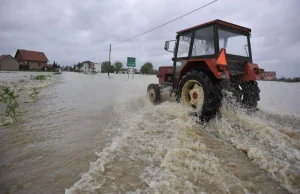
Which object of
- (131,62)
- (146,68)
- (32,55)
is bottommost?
(131,62)

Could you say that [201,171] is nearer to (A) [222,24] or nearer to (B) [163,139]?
(B) [163,139]

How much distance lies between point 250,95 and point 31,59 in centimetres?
7540

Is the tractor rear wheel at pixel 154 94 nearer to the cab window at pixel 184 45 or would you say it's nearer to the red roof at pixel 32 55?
the cab window at pixel 184 45

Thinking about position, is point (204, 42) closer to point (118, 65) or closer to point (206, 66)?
point (206, 66)

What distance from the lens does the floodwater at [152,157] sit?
205 centimetres

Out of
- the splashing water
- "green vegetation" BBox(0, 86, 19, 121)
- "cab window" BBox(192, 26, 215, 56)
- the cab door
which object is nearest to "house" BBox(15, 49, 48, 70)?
"green vegetation" BBox(0, 86, 19, 121)

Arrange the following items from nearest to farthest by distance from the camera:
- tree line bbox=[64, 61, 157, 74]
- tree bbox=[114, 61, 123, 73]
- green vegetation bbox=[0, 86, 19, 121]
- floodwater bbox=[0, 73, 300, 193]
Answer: floodwater bbox=[0, 73, 300, 193] → green vegetation bbox=[0, 86, 19, 121] → tree line bbox=[64, 61, 157, 74] → tree bbox=[114, 61, 123, 73]

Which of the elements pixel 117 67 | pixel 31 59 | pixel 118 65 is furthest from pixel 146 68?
pixel 31 59

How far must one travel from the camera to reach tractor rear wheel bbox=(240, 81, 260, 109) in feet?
16.6

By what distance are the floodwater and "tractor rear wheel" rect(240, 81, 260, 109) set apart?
926mm

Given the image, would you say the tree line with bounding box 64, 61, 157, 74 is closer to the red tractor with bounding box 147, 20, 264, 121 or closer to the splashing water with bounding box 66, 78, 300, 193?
the red tractor with bounding box 147, 20, 264, 121

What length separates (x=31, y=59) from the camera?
65.7 meters

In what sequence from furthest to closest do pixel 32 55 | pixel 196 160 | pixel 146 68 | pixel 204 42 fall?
1. pixel 146 68
2. pixel 32 55
3. pixel 204 42
4. pixel 196 160

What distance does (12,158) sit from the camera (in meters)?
2.57
